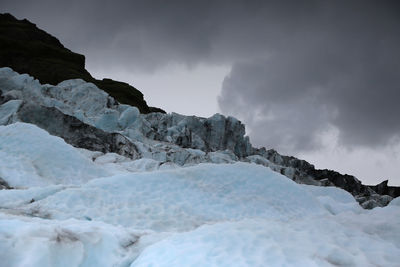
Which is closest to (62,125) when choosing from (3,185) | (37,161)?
(37,161)

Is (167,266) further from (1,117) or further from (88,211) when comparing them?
(1,117)

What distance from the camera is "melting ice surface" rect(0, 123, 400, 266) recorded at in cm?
580

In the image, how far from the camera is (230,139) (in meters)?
70.1

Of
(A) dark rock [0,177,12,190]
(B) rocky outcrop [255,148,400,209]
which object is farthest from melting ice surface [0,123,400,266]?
(B) rocky outcrop [255,148,400,209]

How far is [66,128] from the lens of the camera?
31.2 metres

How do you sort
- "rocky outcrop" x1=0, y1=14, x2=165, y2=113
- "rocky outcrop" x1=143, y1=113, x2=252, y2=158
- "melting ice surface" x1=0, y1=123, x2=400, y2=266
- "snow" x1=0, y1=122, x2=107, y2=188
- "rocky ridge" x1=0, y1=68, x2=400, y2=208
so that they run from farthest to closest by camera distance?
"rocky outcrop" x1=0, y1=14, x2=165, y2=113
"rocky outcrop" x1=143, y1=113, x2=252, y2=158
"rocky ridge" x1=0, y1=68, x2=400, y2=208
"snow" x1=0, y1=122, x2=107, y2=188
"melting ice surface" x1=0, y1=123, x2=400, y2=266

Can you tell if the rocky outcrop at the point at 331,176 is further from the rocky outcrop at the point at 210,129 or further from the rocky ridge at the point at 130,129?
the rocky outcrop at the point at 210,129

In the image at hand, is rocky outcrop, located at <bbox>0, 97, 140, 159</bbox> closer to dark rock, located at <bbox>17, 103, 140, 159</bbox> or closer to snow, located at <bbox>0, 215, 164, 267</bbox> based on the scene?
dark rock, located at <bbox>17, 103, 140, 159</bbox>

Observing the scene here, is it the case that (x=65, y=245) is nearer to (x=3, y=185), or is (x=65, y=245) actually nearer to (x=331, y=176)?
(x=3, y=185)

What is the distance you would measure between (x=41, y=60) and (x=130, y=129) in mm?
66354

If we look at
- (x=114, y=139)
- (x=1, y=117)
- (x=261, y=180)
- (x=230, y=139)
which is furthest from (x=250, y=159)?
(x=261, y=180)

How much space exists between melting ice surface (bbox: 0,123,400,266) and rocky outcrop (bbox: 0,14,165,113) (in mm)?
79421

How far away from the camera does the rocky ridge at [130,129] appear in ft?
103

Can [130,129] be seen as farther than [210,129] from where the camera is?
No
